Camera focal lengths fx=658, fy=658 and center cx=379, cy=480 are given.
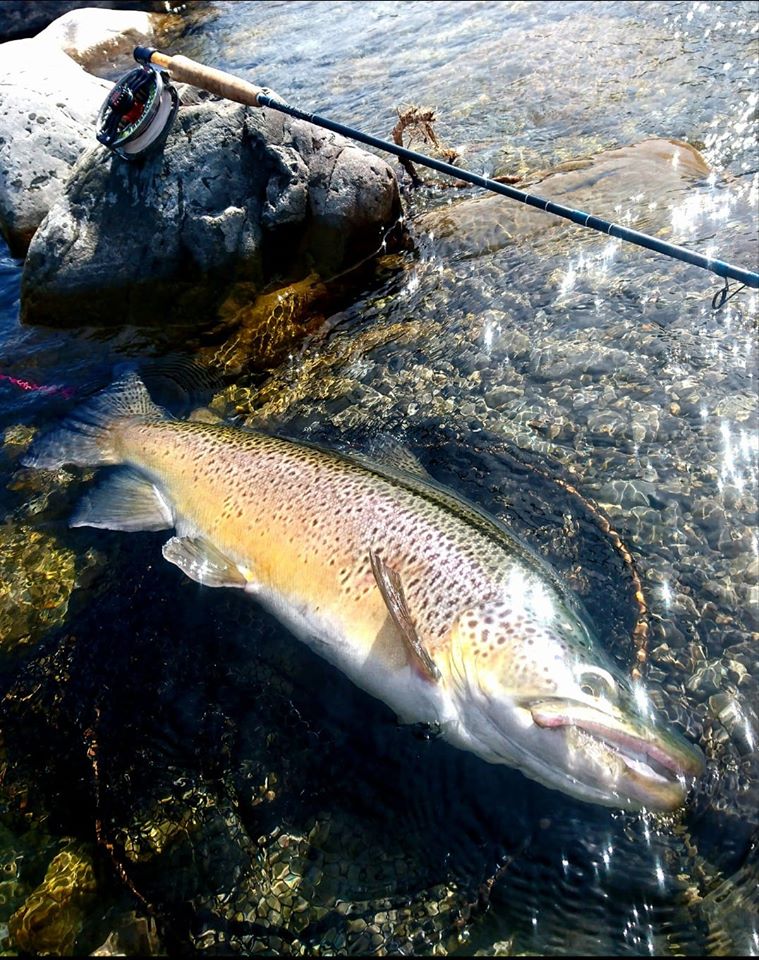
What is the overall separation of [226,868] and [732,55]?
11.5m

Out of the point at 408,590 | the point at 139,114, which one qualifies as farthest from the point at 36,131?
the point at 408,590

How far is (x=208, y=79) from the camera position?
5.87 metres

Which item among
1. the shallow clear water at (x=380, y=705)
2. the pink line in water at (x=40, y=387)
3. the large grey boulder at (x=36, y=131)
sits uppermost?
the large grey boulder at (x=36, y=131)

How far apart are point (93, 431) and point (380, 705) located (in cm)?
288

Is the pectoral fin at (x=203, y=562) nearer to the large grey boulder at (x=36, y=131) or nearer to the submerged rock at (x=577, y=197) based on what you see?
the submerged rock at (x=577, y=197)

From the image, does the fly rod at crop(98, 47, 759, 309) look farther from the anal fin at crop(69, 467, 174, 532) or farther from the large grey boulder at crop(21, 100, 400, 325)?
the anal fin at crop(69, 467, 174, 532)

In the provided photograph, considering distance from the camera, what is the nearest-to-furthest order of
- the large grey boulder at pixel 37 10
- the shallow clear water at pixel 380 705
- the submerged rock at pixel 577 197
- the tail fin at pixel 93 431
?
the shallow clear water at pixel 380 705 < the tail fin at pixel 93 431 < the submerged rock at pixel 577 197 < the large grey boulder at pixel 37 10

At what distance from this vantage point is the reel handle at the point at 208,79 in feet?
18.8

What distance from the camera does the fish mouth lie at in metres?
2.31

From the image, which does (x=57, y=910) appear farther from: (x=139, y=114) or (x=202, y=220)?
(x=139, y=114)

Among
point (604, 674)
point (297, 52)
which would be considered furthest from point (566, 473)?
point (297, 52)

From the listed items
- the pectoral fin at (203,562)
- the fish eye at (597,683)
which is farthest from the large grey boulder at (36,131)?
the fish eye at (597,683)

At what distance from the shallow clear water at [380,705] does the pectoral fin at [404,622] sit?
1.48ft

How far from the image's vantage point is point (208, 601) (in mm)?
3863
